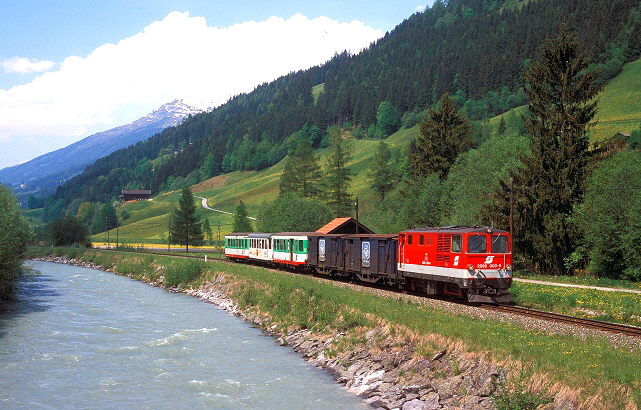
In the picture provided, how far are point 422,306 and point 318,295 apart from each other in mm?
6901

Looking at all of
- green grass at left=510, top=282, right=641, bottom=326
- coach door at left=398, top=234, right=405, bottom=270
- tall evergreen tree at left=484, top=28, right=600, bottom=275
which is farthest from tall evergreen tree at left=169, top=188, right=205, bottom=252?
green grass at left=510, top=282, right=641, bottom=326

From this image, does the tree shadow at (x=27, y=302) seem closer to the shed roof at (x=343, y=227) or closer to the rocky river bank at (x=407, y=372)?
the rocky river bank at (x=407, y=372)

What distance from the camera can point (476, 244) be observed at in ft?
83.1

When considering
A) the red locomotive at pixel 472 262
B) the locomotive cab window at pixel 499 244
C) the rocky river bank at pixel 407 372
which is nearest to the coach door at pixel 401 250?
the red locomotive at pixel 472 262

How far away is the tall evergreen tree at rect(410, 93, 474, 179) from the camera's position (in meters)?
75.4

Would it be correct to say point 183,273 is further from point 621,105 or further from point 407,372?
point 621,105

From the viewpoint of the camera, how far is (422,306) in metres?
24.4

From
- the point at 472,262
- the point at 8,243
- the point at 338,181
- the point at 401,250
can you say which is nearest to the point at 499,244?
the point at 472,262

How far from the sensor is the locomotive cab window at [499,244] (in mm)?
25547

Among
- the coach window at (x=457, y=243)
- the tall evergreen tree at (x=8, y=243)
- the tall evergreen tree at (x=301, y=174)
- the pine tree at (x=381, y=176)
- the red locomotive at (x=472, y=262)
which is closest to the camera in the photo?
the red locomotive at (x=472, y=262)

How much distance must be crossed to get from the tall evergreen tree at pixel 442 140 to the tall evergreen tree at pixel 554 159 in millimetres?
28902

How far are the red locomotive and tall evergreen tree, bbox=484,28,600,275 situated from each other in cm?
1861

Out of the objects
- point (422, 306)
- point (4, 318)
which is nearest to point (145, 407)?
point (422, 306)

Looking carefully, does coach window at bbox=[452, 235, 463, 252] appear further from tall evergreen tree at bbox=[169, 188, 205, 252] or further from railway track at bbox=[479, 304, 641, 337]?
tall evergreen tree at bbox=[169, 188, 205, 252]
